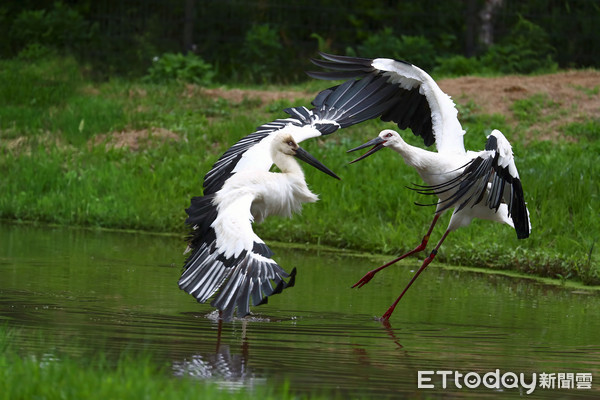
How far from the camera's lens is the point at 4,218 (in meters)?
12.1

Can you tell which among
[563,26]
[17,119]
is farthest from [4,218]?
[563,26]

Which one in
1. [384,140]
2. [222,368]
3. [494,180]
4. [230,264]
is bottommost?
[222,368]

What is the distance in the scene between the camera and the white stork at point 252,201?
569 cm

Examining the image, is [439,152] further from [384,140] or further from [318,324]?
[318,324]

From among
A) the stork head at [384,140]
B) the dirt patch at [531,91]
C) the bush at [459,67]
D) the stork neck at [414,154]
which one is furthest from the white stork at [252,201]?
the bush at [459,67]

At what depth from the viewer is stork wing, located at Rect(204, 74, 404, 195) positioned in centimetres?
823

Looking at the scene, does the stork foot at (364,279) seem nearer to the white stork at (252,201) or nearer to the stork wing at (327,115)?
the white stork at (252,201)

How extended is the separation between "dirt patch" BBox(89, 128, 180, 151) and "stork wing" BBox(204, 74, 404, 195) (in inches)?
210

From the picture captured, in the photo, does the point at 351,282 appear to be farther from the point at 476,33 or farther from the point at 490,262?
the point at 476,33

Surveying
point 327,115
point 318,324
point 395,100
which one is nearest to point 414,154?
point 395,100

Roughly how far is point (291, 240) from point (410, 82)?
315 centimetres

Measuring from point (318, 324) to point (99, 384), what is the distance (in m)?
2.68

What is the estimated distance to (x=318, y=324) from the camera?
22.7 ft

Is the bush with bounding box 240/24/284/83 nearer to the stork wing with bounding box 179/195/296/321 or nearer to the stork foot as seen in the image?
the stork foot
